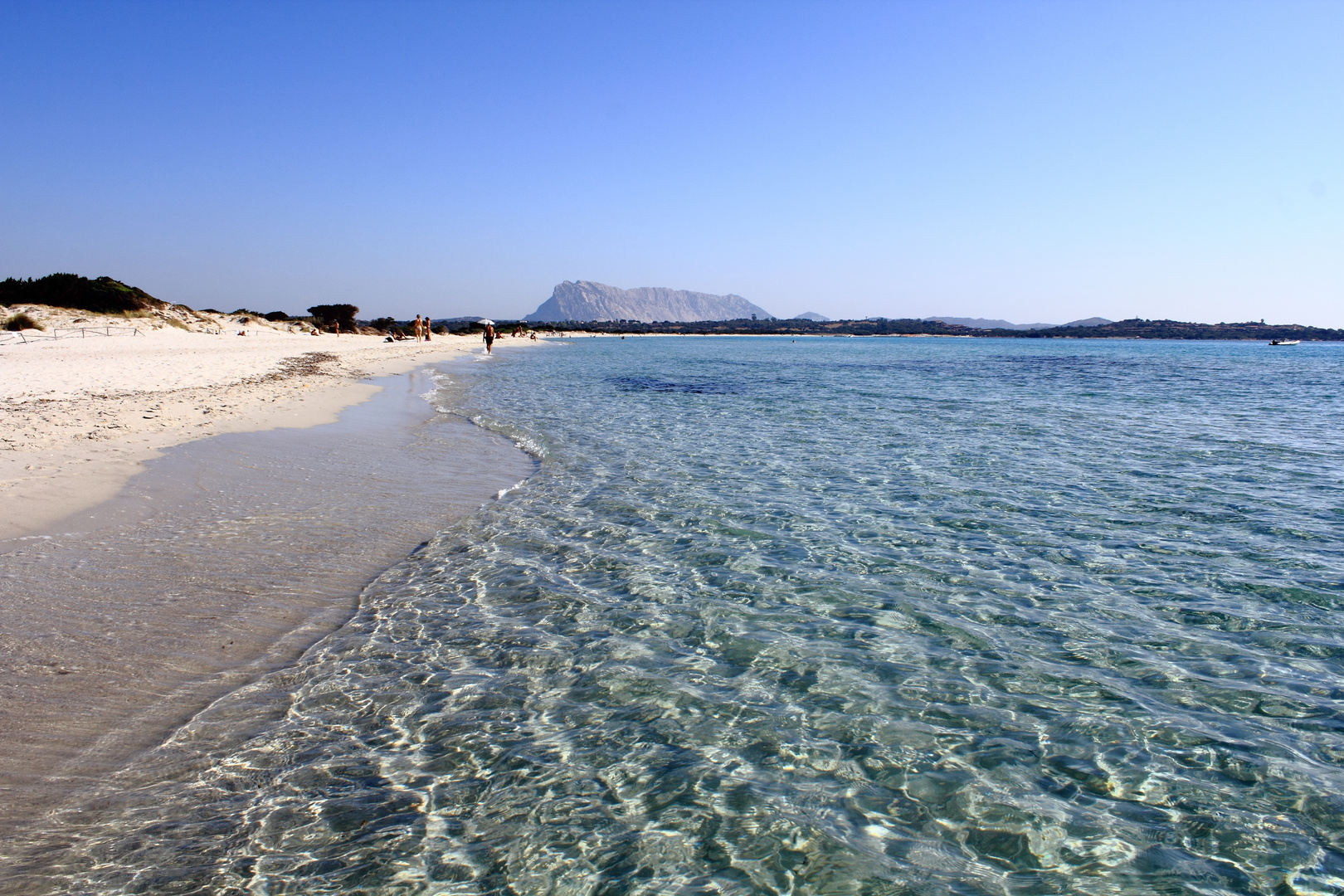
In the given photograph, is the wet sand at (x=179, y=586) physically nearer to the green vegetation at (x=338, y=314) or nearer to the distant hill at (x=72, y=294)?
the distant hill at (x=72, y=294)

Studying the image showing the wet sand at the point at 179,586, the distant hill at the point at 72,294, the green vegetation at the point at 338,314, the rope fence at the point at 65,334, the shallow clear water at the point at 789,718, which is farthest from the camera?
the green vegetation at the point at 338,314

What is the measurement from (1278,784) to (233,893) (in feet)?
17.6

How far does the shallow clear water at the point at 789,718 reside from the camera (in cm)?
331

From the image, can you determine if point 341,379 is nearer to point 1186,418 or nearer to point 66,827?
point 66,827

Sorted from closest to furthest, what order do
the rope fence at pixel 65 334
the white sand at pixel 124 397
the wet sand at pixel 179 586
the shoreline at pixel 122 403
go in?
the wet sand at pixel 179 586
the shoreline at pixel 122 403
the white sand at pixel 124 397
the rope fence at pixel 65 334

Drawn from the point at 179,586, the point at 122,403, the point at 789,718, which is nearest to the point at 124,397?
the point at 122,403

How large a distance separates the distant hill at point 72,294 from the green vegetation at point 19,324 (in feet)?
23.6

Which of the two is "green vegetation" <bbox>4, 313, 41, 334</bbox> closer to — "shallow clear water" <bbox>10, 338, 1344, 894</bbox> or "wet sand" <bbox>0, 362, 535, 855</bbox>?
"wet sand" <bbox>0, 362, 535, 855</bbox>

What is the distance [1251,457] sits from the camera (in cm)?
1430

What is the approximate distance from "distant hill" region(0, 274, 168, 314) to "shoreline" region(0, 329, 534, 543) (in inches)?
382

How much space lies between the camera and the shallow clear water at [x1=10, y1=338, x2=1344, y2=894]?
331cm

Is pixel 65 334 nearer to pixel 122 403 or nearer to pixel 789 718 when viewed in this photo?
pixel 122 403

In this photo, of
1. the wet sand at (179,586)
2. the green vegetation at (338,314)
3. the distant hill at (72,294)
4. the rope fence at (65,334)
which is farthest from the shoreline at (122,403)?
the green vegetation at (338,314)

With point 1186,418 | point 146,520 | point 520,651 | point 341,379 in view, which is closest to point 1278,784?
point 520,651
